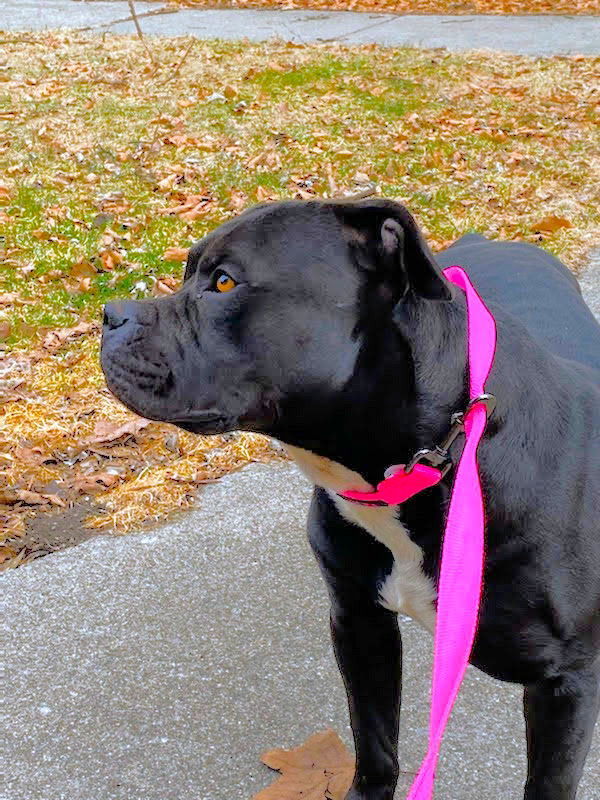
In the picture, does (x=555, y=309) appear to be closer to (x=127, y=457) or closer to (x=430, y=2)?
(x=127, y=457)

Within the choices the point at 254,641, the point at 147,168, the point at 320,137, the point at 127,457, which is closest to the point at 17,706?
the point at 254,641

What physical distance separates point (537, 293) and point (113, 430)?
2.20m

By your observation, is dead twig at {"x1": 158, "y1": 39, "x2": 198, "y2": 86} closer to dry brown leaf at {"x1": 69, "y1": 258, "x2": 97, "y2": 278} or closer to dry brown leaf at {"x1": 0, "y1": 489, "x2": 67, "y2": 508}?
dry brown leaf at {"x1": 69, "y1": 258, "x2": 97, "y2": 278}

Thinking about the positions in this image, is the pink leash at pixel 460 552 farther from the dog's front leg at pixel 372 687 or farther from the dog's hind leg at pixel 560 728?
the dog's front leg at pixel 372 687

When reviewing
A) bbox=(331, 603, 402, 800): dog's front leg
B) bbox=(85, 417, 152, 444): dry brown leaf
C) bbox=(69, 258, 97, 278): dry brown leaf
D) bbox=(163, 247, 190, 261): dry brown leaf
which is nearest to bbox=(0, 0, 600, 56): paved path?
bbox=(163, 247, 190, 261): dry brown leaf

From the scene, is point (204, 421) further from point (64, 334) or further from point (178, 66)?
point (178, 66)

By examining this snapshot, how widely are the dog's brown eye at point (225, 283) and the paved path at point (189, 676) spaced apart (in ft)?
5.10

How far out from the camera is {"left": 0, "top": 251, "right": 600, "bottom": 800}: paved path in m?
2.99

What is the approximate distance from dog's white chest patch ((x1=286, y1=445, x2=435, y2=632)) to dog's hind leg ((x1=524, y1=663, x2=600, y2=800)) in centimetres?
31

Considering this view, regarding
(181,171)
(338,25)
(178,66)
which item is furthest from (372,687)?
(338,25)

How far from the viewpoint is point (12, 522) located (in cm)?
404

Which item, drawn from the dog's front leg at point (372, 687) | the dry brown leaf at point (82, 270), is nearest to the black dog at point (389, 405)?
the dog's front leg at point (372, 687)

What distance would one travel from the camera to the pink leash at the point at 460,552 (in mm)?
2064

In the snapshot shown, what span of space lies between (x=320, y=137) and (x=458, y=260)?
5.54 metres
